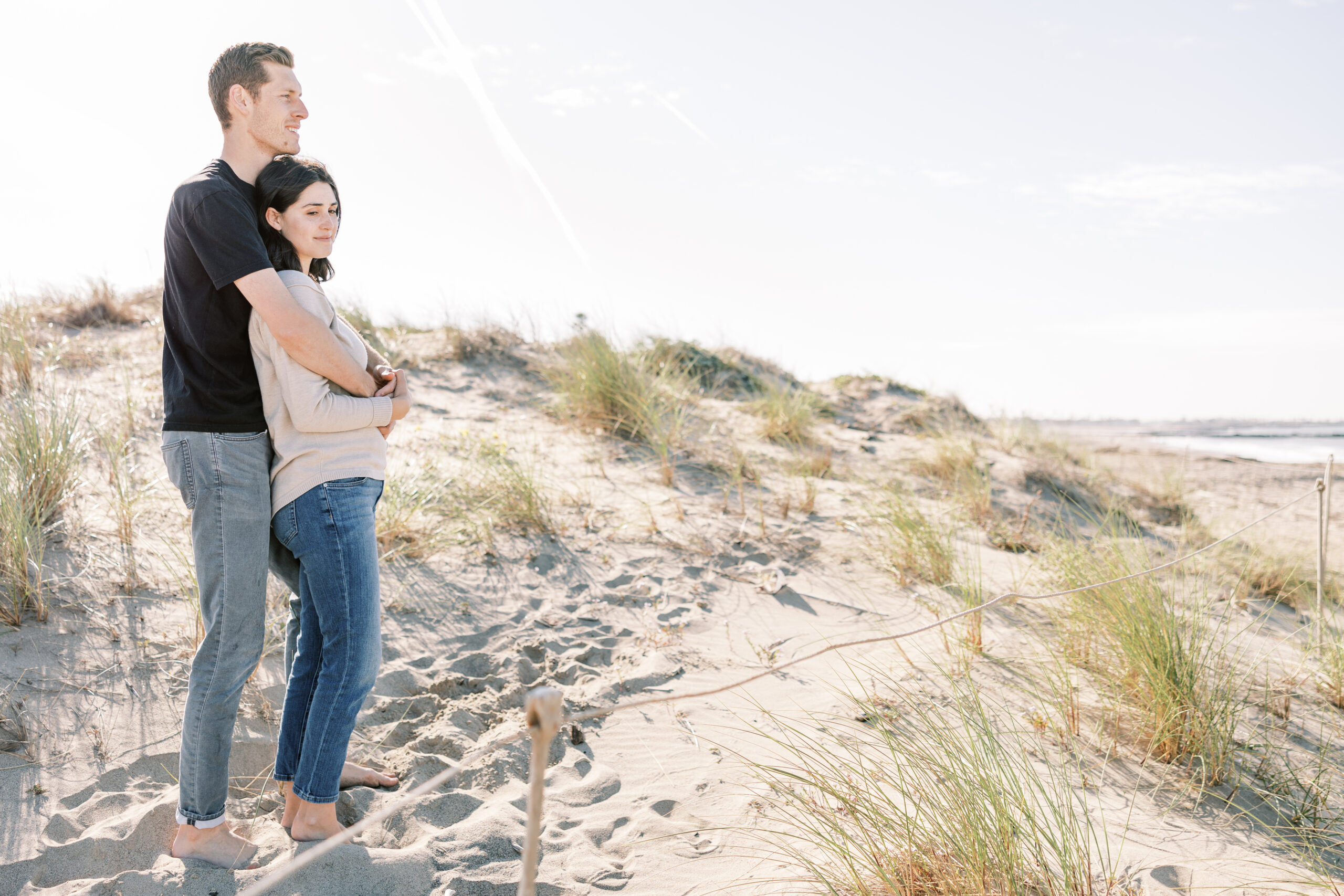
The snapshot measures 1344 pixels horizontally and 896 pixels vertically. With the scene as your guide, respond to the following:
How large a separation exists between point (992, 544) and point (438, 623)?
3664 millimetres

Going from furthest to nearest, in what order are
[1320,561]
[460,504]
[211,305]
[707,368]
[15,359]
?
1. [707,368]
2. [15,359]
3. [460,504]
4. [1320,561]
5. [211,305]

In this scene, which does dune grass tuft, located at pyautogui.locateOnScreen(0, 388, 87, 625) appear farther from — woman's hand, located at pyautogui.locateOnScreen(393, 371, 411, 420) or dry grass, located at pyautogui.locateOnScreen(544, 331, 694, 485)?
dry grass, located at pyautogui.locateOnScreen(544, 331, 694, 485)

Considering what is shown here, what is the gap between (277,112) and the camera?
1.97m

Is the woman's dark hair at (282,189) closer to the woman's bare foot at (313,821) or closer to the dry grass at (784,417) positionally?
the woman's bare foot at (313,821)

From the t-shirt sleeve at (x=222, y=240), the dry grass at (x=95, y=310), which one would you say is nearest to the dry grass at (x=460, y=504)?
the t-shirt sleeve at (x=222, y=240)

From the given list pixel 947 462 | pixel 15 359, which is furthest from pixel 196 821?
pixel 947 462

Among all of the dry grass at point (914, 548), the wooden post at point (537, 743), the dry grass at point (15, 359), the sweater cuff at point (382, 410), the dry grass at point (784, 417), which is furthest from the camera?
the dry grass at point (784, 417)

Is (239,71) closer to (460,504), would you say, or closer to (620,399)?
(460,504)

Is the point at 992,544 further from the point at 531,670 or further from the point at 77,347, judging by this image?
the point at 77,347

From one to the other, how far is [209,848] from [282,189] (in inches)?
69.6

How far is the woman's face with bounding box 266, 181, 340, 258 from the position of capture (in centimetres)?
198

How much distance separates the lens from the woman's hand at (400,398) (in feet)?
6.86

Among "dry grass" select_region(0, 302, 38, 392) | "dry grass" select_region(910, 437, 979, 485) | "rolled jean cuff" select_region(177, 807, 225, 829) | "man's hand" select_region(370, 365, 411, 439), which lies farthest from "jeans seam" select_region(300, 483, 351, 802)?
"dry grass" select_region(910, 437, 979, 485)

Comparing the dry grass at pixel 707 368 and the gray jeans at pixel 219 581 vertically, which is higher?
the dry grass at pixel 707 368
